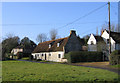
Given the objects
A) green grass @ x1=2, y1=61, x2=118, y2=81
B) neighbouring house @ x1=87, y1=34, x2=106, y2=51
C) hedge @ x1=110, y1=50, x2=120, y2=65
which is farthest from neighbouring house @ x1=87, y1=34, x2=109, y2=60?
green grass @ x1=2, y1=61, x2=118, y2=81

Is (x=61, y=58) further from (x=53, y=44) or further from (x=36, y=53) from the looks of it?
(x=36, y=53)

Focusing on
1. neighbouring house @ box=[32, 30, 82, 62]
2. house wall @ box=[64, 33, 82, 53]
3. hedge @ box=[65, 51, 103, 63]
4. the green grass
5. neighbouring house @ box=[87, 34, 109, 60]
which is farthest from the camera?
neighbouring house @ box=[87, 34, 109, 60]

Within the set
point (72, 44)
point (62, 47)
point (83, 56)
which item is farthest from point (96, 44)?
point (83, 56)

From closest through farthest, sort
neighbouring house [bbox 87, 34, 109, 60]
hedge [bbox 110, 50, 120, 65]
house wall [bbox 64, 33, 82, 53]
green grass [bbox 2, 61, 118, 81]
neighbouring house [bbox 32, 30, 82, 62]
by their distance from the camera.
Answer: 1. green grass [bbox 2, 61, 118, 81]
2. hedge [bbox 110, 50, 120, 65]
3. neighbouring house [bbox 32, 30, 82, 62]
4. house wall [bbox 64, 33, 82, 53]
5. neighbouring house [bbox 87, 34, 109, 60]

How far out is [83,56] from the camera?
111 ft

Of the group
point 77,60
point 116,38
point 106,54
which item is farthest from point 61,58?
point 116,38

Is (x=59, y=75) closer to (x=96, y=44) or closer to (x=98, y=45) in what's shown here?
(x=98, y=45)

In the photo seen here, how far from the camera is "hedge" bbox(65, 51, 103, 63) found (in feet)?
107

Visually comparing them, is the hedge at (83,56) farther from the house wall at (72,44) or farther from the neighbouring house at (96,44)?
the house wall at (72,44)

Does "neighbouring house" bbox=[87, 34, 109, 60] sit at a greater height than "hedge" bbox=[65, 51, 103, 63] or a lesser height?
greater

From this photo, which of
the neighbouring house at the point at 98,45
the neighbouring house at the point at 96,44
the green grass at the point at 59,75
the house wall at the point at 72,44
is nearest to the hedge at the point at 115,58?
the green grass at the point at 59,75

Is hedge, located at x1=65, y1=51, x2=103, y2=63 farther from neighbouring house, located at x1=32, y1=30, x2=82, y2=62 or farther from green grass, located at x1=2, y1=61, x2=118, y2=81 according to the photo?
green grass, located at x1=2, y1=61, x2=118, y2=81

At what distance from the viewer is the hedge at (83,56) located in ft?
107

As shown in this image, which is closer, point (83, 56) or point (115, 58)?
point (115, 58)
